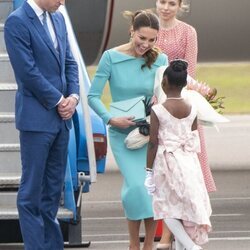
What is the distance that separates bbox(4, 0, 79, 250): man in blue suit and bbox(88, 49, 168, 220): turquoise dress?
0.65m

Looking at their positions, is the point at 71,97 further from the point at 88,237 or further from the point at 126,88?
the point at 88,237

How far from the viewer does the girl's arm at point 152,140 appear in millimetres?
8281

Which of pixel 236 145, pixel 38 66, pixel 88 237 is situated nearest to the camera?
pixel 38 66

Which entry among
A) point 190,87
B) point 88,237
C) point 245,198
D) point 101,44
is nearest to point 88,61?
point 101,44

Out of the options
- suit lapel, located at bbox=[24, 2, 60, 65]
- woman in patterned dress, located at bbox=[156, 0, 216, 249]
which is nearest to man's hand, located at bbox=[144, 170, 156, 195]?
suit lapel, located at bbox=[24, 2, 60, 65]

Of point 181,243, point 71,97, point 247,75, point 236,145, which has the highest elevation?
point 71,97

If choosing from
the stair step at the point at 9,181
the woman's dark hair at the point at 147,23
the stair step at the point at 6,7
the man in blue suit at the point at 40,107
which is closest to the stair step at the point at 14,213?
the stair step at the point at 9,181

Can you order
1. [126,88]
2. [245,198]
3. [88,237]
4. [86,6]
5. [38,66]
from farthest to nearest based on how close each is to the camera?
[86,6]
[245,198]
[88,237]
[126,88]
[38,66]

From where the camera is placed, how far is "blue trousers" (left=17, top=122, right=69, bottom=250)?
812 cm

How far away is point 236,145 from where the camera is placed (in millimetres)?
18891

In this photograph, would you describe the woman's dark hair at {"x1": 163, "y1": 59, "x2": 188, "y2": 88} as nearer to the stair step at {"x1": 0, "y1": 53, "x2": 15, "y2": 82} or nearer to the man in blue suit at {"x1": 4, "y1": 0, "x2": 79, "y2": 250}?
the man in blue suit at {"x1": 4, "y1": 0, "x2": 79, "y2": 250}

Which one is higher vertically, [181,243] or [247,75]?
[181,243]

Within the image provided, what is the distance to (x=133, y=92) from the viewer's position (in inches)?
352

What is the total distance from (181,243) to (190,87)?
1120 millimetres
